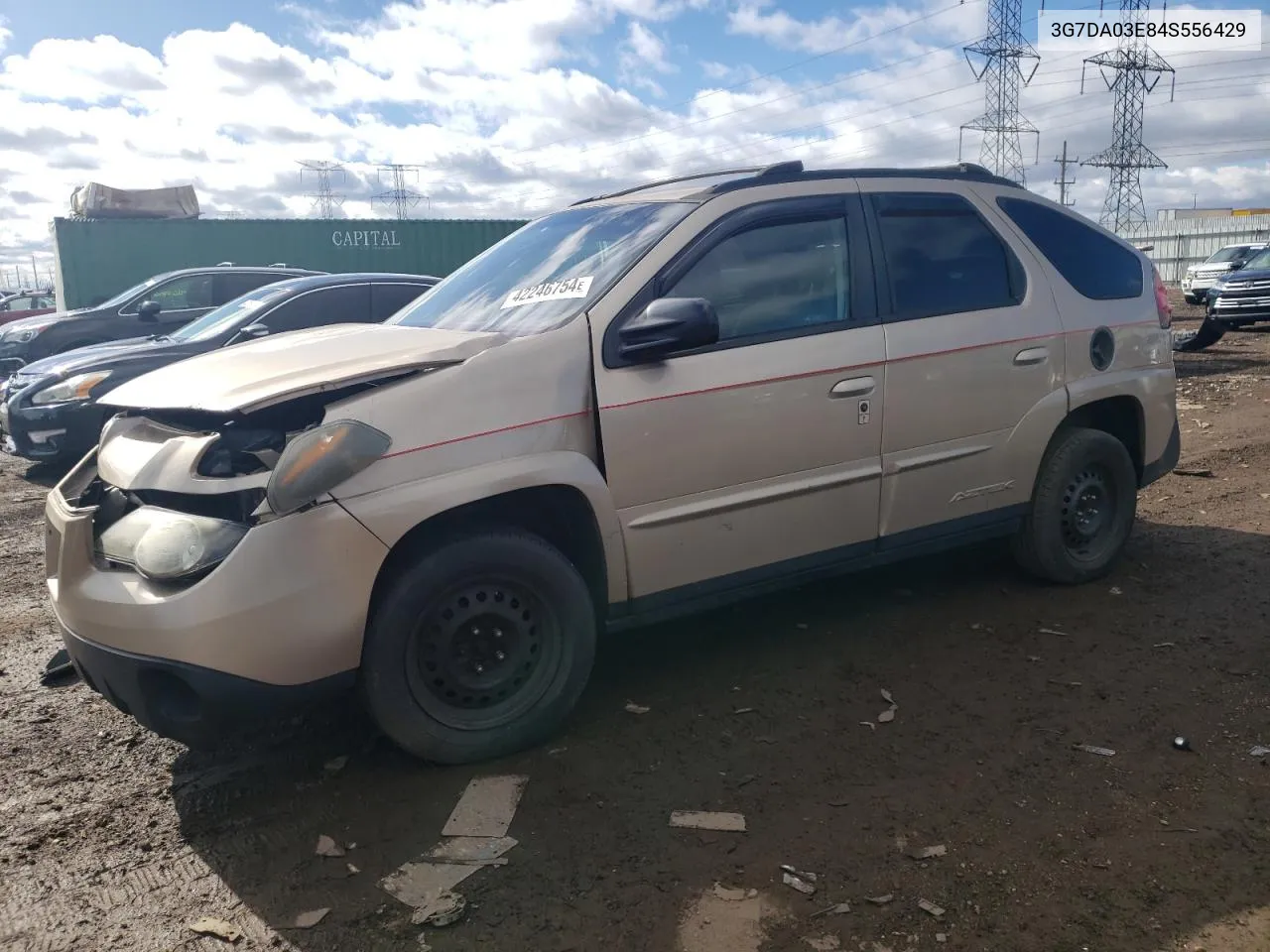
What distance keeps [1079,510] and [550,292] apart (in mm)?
2875

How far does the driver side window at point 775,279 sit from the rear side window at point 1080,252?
4.09ft

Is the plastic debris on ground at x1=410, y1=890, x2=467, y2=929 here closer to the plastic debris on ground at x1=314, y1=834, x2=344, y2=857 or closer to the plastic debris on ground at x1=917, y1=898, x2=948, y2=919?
the plastic debris on ground at x1=314, y1=834, x2=344, y2=857

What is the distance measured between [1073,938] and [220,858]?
2.28m

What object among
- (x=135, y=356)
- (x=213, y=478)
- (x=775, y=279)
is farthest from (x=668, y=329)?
(x=135, y=356)

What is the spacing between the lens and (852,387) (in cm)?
395

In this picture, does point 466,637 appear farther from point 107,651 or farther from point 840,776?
point 840,776

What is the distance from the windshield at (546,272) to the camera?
12.0 feet

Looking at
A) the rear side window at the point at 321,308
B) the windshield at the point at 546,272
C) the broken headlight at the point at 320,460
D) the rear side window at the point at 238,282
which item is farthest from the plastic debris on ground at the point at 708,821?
the rear side window at the point at 238,282

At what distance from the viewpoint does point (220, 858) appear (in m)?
2.89

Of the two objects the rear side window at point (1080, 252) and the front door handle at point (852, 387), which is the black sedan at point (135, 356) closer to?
the rear side window at point (1080, 252)

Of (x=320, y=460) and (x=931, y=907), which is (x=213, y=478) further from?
(x=931, y=907)

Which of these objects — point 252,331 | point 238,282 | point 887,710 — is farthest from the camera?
point 238,282

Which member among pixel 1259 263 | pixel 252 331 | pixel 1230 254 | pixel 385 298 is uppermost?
pixel 1230 254

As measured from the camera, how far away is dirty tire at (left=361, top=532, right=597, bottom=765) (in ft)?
10.2
